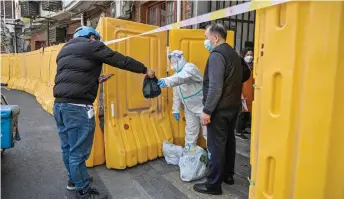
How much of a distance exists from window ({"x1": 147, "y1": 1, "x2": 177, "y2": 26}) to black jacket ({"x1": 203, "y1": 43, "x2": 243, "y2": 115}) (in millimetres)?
5268

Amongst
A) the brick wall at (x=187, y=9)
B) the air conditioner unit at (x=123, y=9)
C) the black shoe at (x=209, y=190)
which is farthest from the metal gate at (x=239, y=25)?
the black shoe at (x=209, y=190)

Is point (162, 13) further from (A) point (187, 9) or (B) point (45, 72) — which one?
(B) point (45, 72)

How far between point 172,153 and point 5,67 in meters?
15.5

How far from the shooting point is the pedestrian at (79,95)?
287 centimetres

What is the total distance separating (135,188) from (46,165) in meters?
1.64

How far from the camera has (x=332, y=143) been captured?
141 cm

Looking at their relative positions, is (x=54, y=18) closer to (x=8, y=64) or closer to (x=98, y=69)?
(x=8, y=64)

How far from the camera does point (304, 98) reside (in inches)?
55.6

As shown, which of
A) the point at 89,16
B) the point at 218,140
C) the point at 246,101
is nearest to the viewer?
the point at 218,140

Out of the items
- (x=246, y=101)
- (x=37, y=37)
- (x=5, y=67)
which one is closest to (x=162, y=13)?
(x=246, y=101)

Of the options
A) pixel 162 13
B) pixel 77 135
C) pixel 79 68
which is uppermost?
pixel 162 13

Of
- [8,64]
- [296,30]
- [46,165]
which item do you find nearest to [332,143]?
[296,30]

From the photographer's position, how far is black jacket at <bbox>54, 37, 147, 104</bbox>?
2867 mm

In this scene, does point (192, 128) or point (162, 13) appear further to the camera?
point (162, 13)
